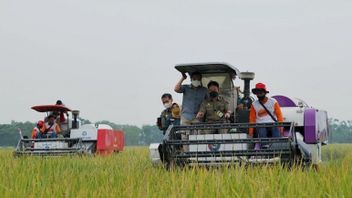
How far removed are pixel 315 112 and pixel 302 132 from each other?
453mm

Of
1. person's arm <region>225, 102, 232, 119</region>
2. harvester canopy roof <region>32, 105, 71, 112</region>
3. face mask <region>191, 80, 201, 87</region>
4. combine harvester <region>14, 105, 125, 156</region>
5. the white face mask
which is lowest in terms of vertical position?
combine harvester <region>14, 105, 125, 156</region>

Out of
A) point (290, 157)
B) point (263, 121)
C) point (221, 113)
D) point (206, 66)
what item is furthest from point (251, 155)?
point (206, 66)

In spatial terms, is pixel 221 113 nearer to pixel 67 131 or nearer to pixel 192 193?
pixel 192 193

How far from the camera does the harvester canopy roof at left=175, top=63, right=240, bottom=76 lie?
32.9ft

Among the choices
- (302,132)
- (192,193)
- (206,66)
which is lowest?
(192,193)

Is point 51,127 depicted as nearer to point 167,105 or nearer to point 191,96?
point 167,105

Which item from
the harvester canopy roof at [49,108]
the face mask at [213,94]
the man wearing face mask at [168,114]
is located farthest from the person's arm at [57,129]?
the face mask at [213,94]

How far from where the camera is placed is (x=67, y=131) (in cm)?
1739

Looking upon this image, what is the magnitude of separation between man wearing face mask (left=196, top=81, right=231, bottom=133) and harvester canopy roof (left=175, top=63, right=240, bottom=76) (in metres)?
0.39

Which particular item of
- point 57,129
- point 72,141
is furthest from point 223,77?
point 57,129

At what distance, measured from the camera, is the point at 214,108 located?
997cm

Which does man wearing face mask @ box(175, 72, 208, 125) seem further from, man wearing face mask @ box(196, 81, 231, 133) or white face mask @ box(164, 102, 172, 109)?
white face mask @ box(164, 102, 172, 109)

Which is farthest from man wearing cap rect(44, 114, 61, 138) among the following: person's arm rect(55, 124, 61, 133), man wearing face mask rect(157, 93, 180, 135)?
man wearing face mask rect(157, 93, 180, 135)

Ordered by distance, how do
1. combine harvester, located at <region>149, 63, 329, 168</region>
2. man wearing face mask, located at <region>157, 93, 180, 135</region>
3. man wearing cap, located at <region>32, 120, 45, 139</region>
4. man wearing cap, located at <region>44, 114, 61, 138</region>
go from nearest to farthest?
combine harvester, located at <region>149, 63, 329, 168</region>, man wearing face mask, located at <region>157, 93, 180, 135</region>, man wearing cap, located at <region>44, 114, 61, 138</region>, man wearing cap, located at <region>32, 120, 45, 139</region>
